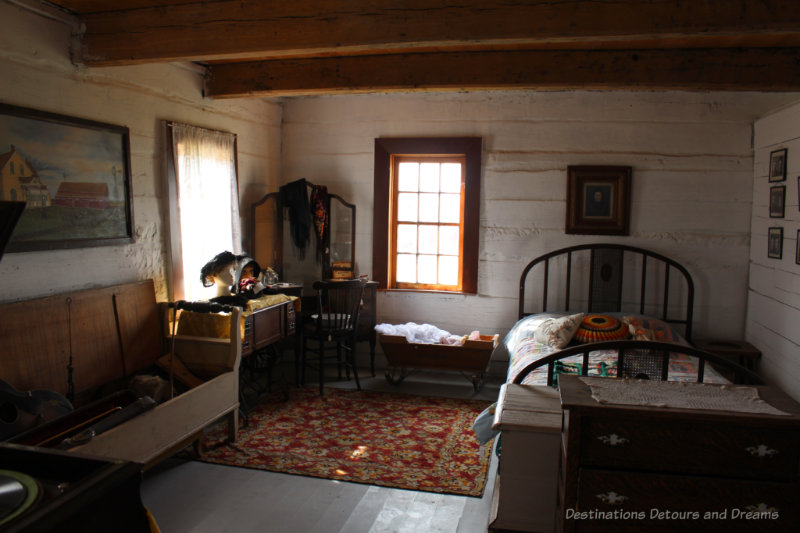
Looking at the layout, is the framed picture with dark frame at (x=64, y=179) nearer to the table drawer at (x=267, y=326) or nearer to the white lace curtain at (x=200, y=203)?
the white lace curtain at (x=200, y=203)

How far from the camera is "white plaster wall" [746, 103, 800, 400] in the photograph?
12.8 ft

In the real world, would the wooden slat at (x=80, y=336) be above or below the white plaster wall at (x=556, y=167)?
below

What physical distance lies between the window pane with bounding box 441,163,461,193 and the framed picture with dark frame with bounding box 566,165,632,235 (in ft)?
3.36

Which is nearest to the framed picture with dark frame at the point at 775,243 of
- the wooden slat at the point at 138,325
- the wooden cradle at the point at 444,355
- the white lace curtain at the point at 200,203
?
the wooden cradle at the point at 444,355

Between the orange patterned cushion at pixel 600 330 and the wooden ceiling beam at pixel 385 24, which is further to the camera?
the orange patterned cushion at pixel 600 330

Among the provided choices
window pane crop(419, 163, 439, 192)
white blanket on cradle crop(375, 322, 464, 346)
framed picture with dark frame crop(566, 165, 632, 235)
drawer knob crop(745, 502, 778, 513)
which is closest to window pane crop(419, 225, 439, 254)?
window pane crop(419, 163, 439, 192)

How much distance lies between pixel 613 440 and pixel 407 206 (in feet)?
12.9

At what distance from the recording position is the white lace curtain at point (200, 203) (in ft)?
13.4

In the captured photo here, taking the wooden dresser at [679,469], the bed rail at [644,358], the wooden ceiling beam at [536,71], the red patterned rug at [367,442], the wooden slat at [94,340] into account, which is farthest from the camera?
the wooden ceiling beam at [536,71]

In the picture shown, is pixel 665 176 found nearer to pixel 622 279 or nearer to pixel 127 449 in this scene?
pixel 622 279

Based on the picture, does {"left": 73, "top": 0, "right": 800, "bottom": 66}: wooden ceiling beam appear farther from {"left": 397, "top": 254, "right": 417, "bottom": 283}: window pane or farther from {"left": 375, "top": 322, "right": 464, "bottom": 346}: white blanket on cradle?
{"left": 397, "top": 254, "right": 417, "bottom": 283}: window pane

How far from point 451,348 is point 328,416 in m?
1.17

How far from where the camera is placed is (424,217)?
18.1 feet

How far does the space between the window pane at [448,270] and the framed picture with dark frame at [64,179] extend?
2871 millimetres
